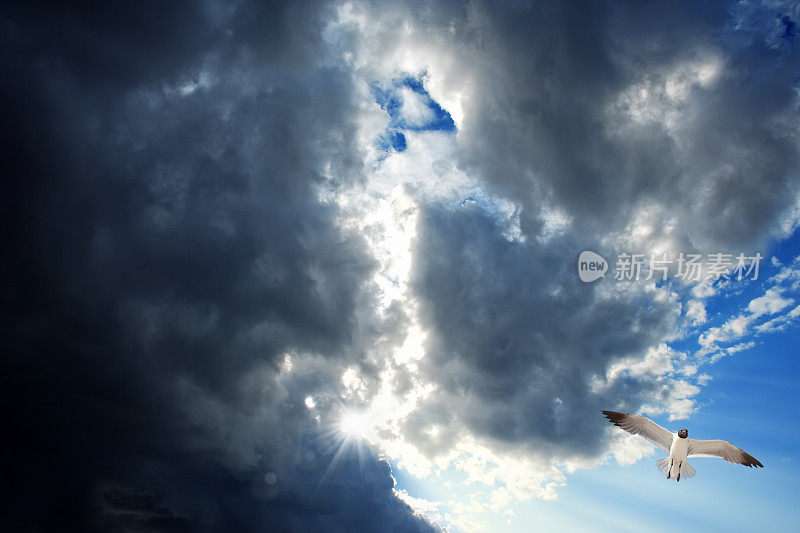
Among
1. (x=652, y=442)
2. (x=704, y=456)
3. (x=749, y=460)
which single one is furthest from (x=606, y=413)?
(x=749, y=460)

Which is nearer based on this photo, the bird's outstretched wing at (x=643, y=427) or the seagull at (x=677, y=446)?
the seagull at (x=677, y=446)

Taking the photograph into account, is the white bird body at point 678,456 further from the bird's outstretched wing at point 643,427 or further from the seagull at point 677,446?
the bird's outstretched wing at point 643,427

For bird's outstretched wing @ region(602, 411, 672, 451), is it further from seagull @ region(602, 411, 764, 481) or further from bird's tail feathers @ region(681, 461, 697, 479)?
bird's tail feathers @ region(681, 461, 697, 479)

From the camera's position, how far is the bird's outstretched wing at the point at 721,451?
23.8m

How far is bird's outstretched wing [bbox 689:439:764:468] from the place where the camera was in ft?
78.1

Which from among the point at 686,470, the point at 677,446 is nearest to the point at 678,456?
the point at 677,446

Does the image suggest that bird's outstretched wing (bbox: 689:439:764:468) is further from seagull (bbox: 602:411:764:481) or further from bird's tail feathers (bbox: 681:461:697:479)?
bird's tail feathers (bbox: 681:461:697:479)

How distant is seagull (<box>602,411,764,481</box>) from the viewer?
79.2 ft

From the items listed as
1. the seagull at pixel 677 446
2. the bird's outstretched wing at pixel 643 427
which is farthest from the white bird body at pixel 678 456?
the bird's outstretched wing at pixel 643 427

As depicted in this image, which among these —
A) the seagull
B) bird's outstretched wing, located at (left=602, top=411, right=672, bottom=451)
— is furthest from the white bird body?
bird's outstretched wing, located at (left=602, top=411, right=672, bottom=451)

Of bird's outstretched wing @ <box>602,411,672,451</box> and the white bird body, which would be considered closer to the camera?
the white bird body

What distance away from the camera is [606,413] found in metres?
25.9

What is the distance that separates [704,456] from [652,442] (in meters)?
3.97

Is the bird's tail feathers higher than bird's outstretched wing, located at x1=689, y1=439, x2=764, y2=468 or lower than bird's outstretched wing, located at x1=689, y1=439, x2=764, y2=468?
lower
